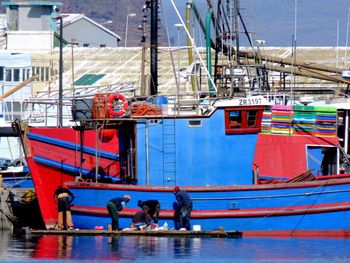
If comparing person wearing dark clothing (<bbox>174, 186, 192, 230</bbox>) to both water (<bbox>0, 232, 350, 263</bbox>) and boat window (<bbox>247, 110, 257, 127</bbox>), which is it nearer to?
water (<bbox>0, 232, 350, 263</bbox>)

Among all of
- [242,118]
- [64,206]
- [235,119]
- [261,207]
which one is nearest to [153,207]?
[64,206]

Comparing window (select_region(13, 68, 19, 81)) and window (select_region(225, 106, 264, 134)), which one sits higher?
window (select_region(13, 68, 19, 81))

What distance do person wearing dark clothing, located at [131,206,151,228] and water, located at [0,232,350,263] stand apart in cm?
96

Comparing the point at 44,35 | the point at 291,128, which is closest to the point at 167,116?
the point at 291,128

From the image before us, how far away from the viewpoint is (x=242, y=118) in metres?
36.9

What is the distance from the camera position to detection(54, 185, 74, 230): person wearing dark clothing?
120ft

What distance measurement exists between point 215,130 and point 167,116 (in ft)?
4.79

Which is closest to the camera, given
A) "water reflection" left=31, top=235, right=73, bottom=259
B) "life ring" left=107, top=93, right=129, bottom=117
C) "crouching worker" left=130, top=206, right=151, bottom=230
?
"water reflection" left=31, top=235, right=73, bottom=259

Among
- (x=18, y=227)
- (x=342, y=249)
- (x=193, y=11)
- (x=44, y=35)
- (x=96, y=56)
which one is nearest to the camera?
(x=342, y=249)

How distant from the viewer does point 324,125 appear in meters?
36.7

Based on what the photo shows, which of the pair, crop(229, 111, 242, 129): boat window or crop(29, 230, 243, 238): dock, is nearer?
crop(29, 230, 243, 238): dock

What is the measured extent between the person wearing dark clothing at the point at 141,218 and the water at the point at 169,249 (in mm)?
961

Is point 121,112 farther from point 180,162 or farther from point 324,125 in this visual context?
point 324,125

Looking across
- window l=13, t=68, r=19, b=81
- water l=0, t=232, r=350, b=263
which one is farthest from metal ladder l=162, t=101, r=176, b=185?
window l=13, t=68, r=19, b=81
